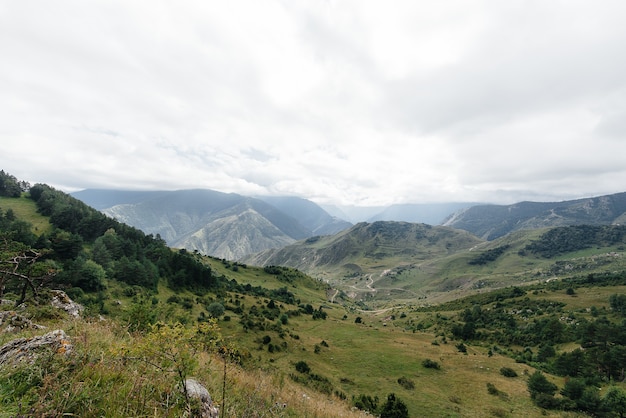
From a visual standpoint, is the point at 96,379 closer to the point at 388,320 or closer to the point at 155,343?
the point at 155,343

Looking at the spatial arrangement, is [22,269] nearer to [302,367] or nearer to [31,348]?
[31,348]

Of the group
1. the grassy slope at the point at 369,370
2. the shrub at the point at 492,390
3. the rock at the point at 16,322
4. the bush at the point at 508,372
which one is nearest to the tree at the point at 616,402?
the grassy slope at the point at 369,370

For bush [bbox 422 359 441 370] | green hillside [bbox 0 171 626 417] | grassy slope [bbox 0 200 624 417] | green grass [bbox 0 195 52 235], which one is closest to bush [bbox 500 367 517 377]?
green hillside [bbox 0 171 626 417]

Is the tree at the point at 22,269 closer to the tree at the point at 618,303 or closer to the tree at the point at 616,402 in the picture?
the tree at the point at 616,402

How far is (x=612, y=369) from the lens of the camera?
1631 inches

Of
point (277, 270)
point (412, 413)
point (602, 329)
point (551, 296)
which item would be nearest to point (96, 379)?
point (412, 413)

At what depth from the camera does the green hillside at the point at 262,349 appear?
5.19 m

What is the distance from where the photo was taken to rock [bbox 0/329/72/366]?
5145mm

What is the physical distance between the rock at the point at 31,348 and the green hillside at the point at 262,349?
13.3 inches

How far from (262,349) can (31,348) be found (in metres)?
39.2

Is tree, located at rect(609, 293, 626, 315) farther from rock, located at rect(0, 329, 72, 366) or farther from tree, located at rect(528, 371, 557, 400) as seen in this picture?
rock, located at rect(0, 329, 72, 366)

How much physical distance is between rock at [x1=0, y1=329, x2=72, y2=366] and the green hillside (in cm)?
34

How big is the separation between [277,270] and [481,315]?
106 m

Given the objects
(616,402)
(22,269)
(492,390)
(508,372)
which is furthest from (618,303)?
(22,269)
